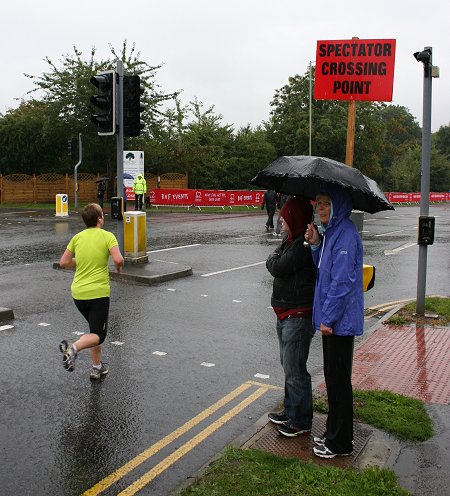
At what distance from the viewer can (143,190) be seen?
29.1 m

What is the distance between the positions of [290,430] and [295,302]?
0.97m

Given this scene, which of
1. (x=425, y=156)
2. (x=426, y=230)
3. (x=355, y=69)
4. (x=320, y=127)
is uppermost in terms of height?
(x=320, y=127)

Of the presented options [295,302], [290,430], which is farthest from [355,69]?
[290,430]

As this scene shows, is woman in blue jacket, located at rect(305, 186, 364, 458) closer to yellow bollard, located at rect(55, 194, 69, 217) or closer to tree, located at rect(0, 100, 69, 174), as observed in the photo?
yellow bollard, located at rect(55, 194, 69, 217)

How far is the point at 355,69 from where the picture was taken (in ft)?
25.2

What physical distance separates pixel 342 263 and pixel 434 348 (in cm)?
350

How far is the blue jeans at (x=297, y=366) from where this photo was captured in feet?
14.1

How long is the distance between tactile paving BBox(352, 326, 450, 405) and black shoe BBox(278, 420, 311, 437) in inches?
51.1

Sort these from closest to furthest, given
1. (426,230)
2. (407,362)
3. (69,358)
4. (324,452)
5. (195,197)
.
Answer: (324,452) < (69,358) < (407,362) < (426,230) < (195,197)

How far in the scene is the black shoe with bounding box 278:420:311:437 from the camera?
4352mm

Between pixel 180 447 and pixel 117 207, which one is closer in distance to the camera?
pixel 180 447

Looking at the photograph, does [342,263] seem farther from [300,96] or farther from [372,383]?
[300,96]

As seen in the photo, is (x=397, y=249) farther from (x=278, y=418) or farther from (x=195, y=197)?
(x=195, y=197)

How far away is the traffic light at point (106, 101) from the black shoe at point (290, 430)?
321 inches
